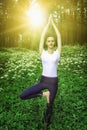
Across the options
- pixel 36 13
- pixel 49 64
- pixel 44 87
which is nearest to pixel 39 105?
pixel 44 87

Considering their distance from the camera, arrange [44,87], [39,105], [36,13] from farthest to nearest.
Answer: [36,13] → [39,105] → [44,87]

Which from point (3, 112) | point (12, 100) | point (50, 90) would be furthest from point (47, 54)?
point (12, 100)

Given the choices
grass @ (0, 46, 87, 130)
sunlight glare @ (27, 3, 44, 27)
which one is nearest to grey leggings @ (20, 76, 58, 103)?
grass @ (0, 46, 87, 130)

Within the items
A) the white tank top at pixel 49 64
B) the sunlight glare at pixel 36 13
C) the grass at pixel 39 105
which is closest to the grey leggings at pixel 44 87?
the white tank top at pixel 49 64

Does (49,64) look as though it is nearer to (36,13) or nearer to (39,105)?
(39,105)

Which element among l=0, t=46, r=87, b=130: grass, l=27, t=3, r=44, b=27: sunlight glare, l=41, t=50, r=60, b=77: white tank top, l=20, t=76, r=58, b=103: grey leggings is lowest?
l=0, t=46, r=87, b=130: grass

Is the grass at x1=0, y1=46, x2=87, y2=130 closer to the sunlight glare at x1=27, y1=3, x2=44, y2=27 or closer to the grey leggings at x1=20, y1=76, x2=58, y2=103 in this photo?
Result: the grey leggings at x1=20, y1=76, x2=58, y2=103

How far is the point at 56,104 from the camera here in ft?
32.1

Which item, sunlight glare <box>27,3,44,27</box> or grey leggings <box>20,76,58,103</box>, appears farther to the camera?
sunlight glare <box>27,3,44,27</box>

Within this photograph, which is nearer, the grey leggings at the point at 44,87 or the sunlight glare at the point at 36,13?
the grey leggings at the point at 44,87

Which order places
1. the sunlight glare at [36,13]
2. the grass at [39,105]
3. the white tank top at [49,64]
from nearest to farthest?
the white tank top at [49,64]
the grass at [39,105]
the sunlight glare at [36,13]

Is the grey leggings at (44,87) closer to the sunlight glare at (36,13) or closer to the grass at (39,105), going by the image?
the grass at (39,105)

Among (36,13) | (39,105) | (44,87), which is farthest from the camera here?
(36,13)

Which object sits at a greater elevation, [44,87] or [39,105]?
[44,87]
